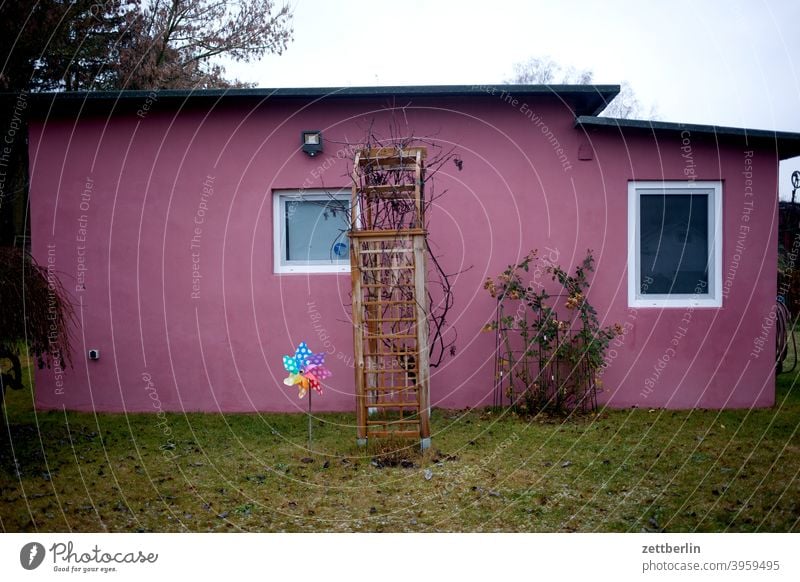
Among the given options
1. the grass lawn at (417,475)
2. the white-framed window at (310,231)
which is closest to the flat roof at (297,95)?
the white-framed window at (310,231)

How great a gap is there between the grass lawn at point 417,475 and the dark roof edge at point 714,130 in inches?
98.2

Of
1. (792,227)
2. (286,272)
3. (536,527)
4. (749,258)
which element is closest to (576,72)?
(792,227)

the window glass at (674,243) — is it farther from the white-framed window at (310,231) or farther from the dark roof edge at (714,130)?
the white-framed window at (310,231)

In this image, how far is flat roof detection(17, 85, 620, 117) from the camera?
6117 mm

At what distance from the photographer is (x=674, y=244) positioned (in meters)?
6.60

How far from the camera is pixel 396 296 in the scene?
6.45m

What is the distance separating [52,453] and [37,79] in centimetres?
701

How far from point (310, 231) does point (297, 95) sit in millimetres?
1327

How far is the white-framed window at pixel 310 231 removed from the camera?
6.73 meters

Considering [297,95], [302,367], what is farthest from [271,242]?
[302,367]

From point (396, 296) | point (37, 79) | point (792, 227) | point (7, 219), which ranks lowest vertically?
point (396, 296)
